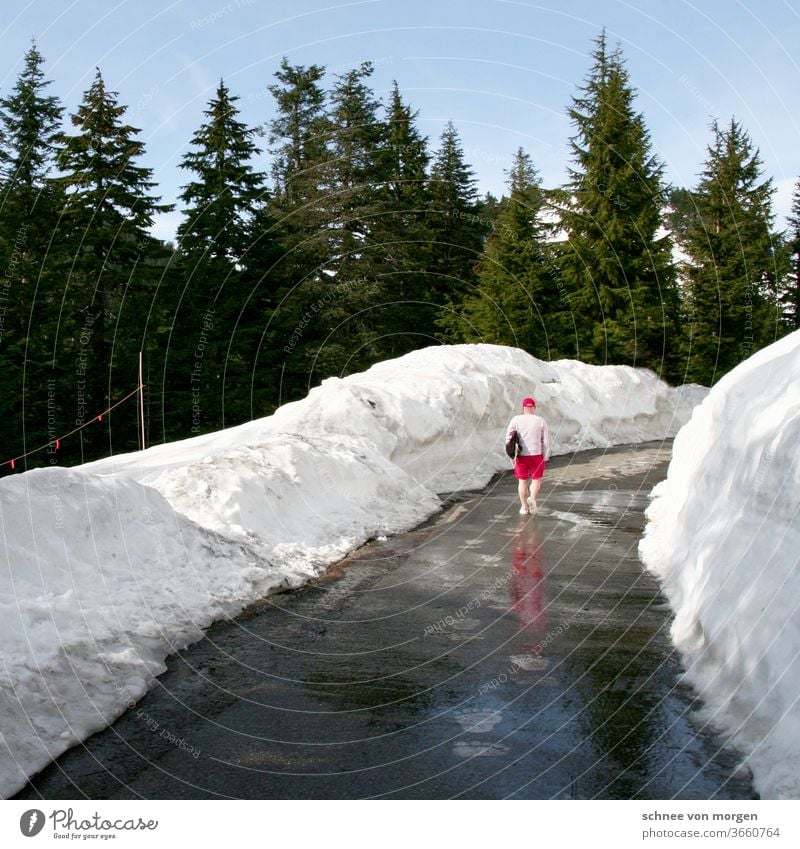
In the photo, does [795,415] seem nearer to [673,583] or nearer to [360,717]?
[673,583]

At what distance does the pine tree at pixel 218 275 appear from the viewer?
99.9ft

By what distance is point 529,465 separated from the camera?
479 inches

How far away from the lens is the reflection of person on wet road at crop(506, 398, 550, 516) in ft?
39.5

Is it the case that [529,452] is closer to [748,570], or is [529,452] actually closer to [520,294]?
[748,570]

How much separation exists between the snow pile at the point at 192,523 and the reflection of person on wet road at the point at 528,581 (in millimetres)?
1941

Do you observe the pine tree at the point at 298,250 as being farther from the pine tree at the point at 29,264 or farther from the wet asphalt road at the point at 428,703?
the wet asphalt road at the point at 428,703

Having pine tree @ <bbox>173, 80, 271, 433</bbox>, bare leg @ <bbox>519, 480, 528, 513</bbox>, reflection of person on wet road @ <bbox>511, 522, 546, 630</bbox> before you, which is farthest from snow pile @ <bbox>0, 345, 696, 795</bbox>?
pine tree @ <bbox>173, 80, 271, 433</bbox>

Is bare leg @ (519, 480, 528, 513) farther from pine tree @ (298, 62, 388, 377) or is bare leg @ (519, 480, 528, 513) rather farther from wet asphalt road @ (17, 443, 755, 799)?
pine tree @ (298, 62, 388, 377)

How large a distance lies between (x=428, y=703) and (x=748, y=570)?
2407 millimetres

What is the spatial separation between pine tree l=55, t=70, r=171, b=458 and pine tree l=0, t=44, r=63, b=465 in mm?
1015

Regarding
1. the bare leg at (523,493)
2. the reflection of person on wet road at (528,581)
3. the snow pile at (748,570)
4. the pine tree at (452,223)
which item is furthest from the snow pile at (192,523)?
the pine tree at (452,223)

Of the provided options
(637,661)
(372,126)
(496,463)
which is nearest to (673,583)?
(637,661)

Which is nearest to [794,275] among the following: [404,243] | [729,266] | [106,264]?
[729,266]

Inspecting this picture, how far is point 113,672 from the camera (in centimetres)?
556
